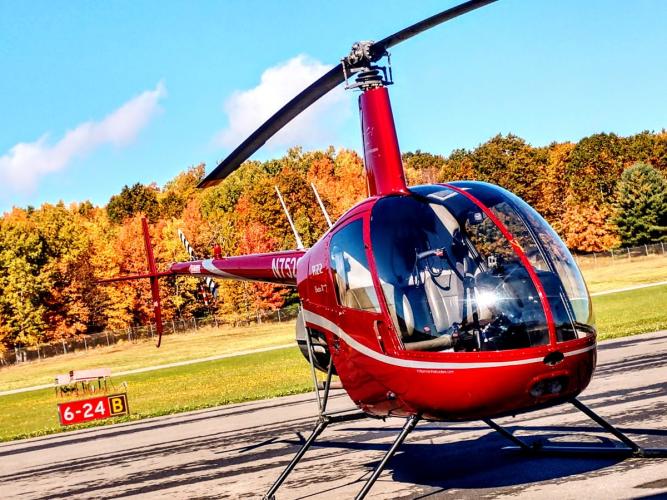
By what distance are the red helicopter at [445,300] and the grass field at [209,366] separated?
14.5m

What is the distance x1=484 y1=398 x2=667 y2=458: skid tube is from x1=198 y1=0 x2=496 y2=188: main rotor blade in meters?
3.57

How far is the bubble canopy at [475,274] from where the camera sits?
703cm

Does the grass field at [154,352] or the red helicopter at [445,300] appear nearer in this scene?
the red helicopter at [445,300]

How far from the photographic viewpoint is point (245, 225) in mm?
88875

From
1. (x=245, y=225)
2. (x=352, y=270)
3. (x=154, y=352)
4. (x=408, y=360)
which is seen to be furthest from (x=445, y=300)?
(x=245, y=225)

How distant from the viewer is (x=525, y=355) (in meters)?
6.89

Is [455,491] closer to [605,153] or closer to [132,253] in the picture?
[132,253]

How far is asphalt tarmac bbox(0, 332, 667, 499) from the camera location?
8.12 meters

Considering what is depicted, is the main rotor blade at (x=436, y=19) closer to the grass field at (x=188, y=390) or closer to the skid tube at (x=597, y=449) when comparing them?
the skid tube at (x=597, y=449)

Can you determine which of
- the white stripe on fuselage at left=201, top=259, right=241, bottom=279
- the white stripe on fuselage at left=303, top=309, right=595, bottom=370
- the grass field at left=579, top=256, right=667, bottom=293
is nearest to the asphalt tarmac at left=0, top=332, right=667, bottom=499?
the white stripe on fuselage at left=303, top=309, right=595, bottom=370

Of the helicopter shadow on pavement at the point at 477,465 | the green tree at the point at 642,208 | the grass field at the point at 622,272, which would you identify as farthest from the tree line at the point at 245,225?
the helicopter shadow on pavement at the point at 477,465

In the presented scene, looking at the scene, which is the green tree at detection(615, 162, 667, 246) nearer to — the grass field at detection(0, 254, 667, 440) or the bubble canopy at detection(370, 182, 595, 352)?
the grass field at detection(0, 254, 667, 440)

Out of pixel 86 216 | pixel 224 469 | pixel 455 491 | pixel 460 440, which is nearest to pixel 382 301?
A: pixel 455 491

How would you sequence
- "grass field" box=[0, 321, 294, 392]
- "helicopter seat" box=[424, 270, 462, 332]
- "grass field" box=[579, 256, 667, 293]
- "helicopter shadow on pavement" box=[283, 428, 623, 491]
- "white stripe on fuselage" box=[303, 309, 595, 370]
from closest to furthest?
"white stripe on fuselage" box=[303, 309, 595, 370]
"helicopter seat" box=[424, 270, 462, 332]
"helicopter shadow on pavement" box=[283, 428, 623, 491]
"grass field" box=[0, 321, 294, 392]
"grass field" box=[579, 256, 667, 293]
